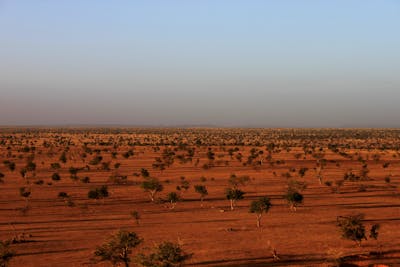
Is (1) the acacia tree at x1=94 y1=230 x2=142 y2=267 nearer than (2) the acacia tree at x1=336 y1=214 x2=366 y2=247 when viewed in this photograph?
Yes

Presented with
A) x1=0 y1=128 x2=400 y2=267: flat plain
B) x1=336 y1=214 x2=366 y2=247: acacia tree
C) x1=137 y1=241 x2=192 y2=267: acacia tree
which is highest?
x1=137 y1=241 x2=192 y2=267: acacia tree

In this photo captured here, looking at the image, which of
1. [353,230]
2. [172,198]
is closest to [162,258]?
[353,230]

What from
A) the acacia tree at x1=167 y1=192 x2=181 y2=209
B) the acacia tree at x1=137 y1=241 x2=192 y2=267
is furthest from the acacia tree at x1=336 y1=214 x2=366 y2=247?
the acacia tree at x1=167 y1=192 x2=181 y2=209

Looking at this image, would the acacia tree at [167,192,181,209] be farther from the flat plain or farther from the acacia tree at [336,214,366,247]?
the acacia tree at [336,214,366,247]

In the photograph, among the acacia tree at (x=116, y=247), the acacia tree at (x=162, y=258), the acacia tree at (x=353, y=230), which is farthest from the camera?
the acacia tree at (x=353, y=230)

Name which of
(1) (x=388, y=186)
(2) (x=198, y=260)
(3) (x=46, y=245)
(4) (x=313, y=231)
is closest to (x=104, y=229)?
(3) (x=46, y=245)

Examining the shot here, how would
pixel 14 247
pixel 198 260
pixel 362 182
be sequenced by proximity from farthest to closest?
pixel 362 182 → pixel 14 247 → pixel 198 260

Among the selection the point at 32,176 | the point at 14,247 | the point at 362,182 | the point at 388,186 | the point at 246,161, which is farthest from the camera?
the point at 246,161

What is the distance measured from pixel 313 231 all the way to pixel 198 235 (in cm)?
790

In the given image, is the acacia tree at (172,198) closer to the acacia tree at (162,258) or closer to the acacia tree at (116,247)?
the acacia tree at (116,247)

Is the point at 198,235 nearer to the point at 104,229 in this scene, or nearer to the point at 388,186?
the point at 104,229

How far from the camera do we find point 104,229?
3212 cm

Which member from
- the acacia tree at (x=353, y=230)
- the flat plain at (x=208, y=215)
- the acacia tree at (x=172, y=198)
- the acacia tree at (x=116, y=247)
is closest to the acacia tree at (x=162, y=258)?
the flat plain at (x=208, y=215)

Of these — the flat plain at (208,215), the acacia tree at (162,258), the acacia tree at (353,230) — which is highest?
the acacia tree at (162,258)
